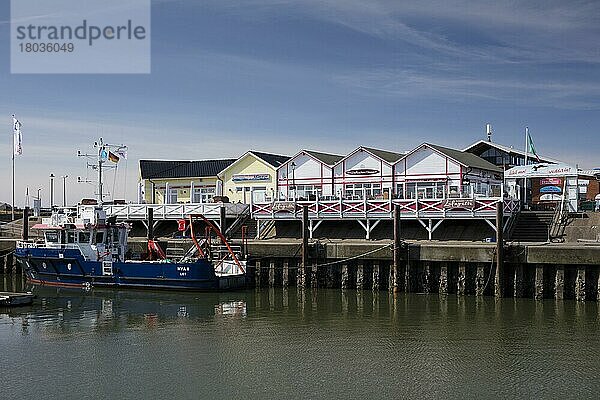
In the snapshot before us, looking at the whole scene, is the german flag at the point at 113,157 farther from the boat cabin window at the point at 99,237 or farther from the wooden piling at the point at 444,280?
the wooden piling at the point at 444,280

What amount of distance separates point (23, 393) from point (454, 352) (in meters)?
11.6

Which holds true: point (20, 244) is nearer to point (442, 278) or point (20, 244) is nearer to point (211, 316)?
point (211, 316)

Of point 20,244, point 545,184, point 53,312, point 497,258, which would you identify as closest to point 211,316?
point 53,312

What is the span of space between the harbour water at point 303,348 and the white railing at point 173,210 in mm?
12511

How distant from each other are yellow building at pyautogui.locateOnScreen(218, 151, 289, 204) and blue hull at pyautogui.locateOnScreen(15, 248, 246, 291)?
18.0m

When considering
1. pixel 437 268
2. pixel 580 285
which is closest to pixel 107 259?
pixel 437 268

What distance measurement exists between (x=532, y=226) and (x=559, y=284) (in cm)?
870

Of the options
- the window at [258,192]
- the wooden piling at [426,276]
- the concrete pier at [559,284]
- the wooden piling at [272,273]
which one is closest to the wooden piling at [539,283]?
the concrete pier at [559,284]

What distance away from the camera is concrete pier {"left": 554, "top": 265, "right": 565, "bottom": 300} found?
27.7 m

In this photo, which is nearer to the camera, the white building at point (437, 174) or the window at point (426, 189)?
the white building at point (437, 174)

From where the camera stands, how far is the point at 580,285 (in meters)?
27.4

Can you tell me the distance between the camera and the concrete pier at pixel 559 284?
91.0ft

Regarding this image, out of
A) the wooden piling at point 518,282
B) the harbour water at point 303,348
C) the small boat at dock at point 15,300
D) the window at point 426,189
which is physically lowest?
the harbour water at point 303,348

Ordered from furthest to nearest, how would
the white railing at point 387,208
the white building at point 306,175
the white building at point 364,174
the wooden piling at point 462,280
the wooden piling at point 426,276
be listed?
the white building at point 306,175
the white building at point 364,174
the white railing at point 387,208
the wooden piling at point 426,276
the wooden piling at point 462,280
